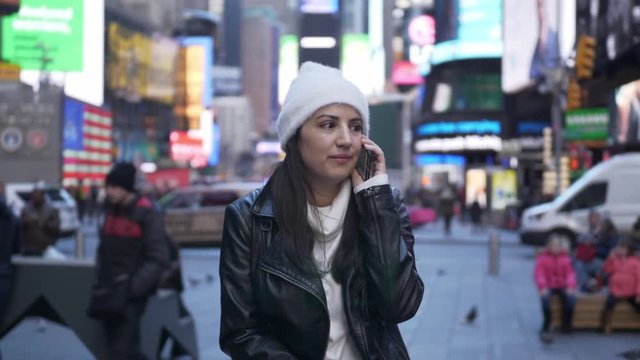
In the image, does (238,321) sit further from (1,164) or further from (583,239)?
(1,164)

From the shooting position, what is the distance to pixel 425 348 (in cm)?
1128

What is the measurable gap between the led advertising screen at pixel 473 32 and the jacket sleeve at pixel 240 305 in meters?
67.7

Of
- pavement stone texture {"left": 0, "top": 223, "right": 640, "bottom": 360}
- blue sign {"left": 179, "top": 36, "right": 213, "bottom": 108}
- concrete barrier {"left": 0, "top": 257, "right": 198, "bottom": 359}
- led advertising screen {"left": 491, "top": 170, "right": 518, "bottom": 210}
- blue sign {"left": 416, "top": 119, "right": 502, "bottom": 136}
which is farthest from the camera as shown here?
blue sign {"left": 179, "top": 36, "right": 213, "bottom": 108}

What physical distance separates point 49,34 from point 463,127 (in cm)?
2756

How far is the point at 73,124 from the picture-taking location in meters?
41.2

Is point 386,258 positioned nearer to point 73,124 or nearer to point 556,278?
point 556,278

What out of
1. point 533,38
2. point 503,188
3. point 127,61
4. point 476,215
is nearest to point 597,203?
point 476,215

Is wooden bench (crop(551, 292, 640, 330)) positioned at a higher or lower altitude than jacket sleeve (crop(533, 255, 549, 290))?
lower

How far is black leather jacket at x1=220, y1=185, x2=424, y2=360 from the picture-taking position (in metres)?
3.11

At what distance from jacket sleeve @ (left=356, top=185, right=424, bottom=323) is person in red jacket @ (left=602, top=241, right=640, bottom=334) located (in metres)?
10.1

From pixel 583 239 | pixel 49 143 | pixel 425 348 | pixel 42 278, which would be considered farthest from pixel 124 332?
pixel 49 143

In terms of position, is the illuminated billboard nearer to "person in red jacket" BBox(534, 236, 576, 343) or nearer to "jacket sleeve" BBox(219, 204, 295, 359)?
"person in red jacket" BBox(534, 236, 576, 343)

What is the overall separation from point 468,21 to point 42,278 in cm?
6508

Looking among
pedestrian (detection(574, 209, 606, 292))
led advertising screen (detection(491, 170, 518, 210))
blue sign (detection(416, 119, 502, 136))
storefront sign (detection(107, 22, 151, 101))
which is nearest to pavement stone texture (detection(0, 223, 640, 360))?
pedestrian (detection(574, 209, 606, 292))
